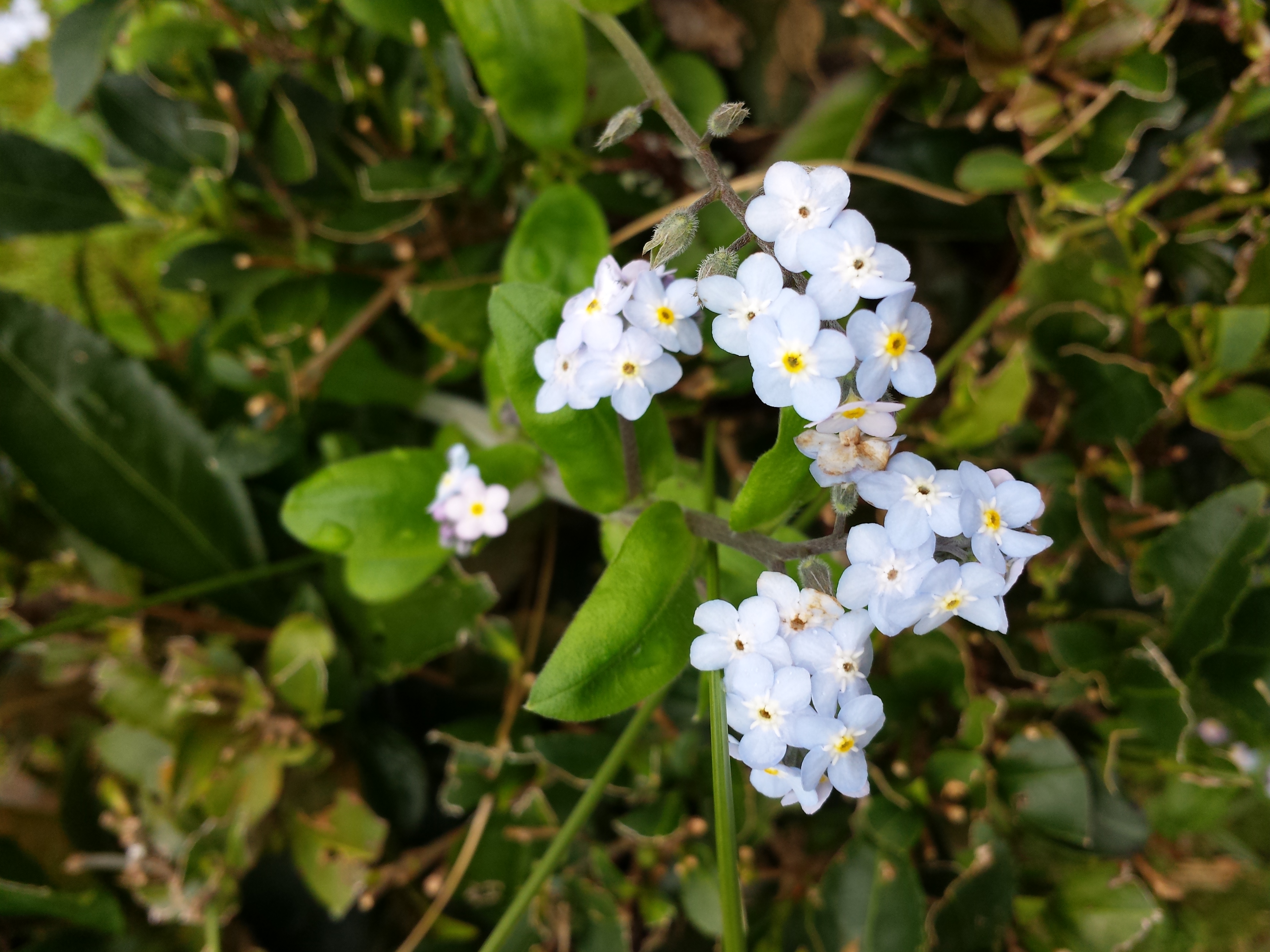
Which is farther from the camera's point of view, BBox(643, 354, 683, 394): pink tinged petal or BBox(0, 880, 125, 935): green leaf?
BBox(0, 880, 125, 935): green leaf

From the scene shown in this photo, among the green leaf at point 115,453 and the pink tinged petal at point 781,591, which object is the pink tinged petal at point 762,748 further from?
the green leaf at point 115,453

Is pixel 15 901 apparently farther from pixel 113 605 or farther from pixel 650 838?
pixel 650 838

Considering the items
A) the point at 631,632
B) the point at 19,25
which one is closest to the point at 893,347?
the point at 631,632

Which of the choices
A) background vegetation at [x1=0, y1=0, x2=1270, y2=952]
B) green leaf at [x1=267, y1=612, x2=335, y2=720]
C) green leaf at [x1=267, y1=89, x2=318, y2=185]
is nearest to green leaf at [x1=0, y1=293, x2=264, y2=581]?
background vegetation at [x1=0, y1=0, x2=1270, y2=952]

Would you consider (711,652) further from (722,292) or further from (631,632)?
(722,292)

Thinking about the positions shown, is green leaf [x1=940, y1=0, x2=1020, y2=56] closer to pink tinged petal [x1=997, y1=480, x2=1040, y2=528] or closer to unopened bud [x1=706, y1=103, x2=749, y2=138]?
unopened bud [x1=706, y1=103, x2=749, y2=138]

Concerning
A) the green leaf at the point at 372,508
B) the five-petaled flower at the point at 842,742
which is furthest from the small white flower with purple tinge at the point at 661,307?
the green leaf at the point at 372,508

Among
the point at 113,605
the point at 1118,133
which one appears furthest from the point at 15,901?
the point at 1118,133
